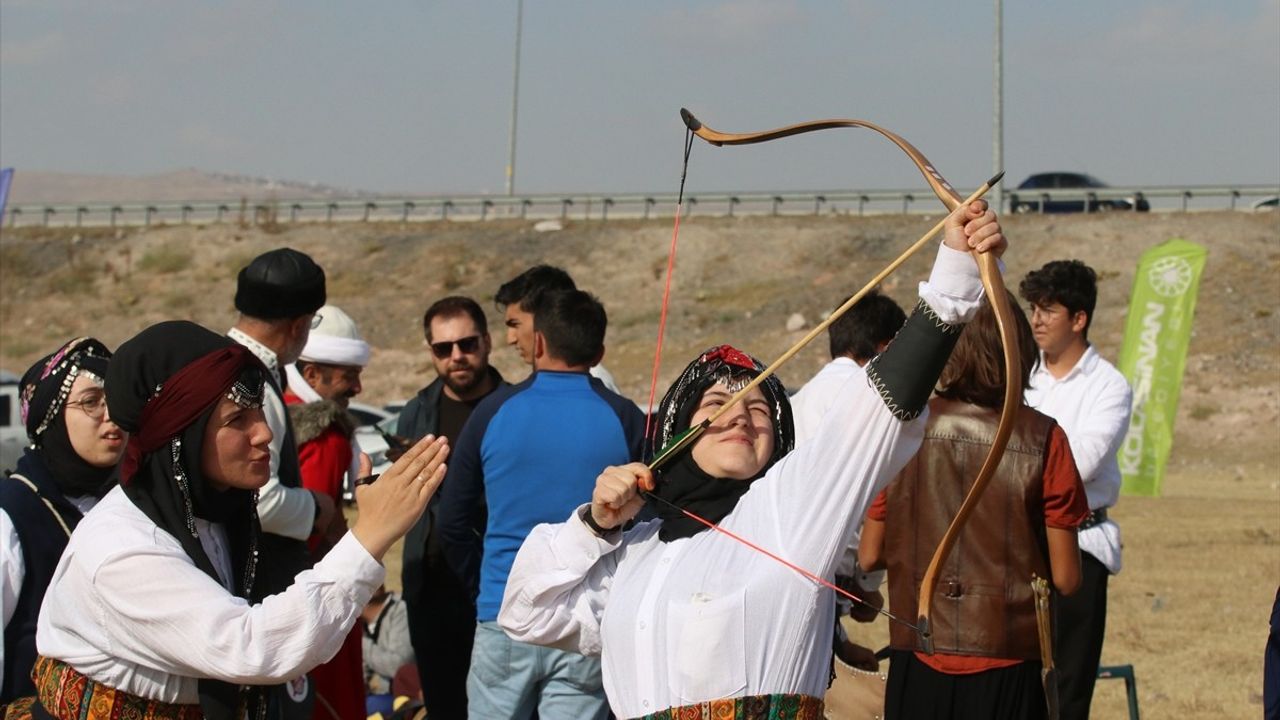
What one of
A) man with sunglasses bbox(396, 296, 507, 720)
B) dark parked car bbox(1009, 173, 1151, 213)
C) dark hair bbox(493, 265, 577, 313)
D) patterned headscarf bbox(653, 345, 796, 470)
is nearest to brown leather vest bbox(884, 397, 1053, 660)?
patterned headscarf bbox(653, 345, 796, 470)

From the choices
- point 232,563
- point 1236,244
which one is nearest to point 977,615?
point 232,563

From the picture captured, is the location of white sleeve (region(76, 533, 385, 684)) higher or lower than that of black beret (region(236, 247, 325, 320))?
lower

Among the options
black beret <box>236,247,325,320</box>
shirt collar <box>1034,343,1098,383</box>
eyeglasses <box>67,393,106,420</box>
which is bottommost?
eyeglasses <box>67,393,106,420</box>

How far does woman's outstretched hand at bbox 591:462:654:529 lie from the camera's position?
3088 mm

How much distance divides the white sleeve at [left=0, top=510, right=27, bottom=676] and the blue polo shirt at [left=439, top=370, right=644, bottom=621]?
1.60m

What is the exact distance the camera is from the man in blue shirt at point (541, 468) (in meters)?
4.84

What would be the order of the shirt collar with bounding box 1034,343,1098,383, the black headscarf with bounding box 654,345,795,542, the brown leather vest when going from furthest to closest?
the shirt collar with bounding box 1034,343,1098,383 → the brown leather vest → the black headscarf with bounding box 654,345,795,542

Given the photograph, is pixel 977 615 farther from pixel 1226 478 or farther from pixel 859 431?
pixel 1226 478

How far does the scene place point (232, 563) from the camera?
3348 mm

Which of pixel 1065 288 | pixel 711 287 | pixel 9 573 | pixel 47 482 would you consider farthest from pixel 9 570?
pixel 711 287

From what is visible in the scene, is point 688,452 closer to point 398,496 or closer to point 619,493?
point 619,493

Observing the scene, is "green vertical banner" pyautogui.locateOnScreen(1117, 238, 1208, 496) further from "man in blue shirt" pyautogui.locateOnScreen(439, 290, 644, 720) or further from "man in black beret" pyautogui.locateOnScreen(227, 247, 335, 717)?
"man in black beret" pyautogui.locateOnScreen(227, 247, 335, 717)

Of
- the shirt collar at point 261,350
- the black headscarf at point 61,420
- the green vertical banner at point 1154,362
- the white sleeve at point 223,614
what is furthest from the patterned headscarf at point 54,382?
the green vertical banner at point 1154,362

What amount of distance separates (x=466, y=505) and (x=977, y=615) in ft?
6.16
